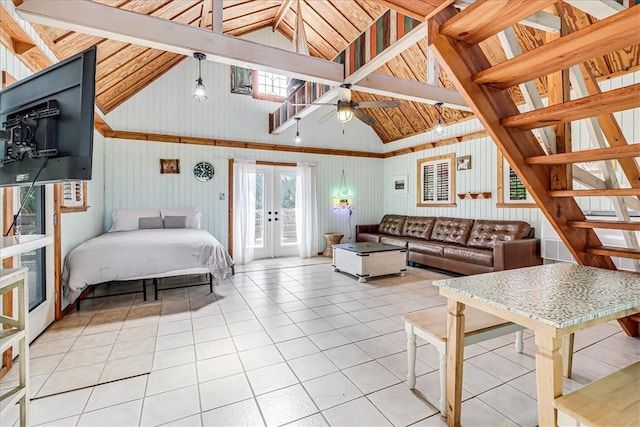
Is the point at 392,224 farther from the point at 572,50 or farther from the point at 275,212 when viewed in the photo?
the point at 572,50

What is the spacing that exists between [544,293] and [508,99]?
3.43ft

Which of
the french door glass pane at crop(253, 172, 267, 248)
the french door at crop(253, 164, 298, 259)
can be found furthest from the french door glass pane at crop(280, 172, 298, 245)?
the french door glass pane at crop(253, 172, 267, 248)

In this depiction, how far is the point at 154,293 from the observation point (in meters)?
4.14

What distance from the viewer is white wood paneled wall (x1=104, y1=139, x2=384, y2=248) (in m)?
5.60

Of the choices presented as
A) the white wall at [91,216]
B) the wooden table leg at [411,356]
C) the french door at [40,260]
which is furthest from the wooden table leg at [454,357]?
the french door at [40,260]

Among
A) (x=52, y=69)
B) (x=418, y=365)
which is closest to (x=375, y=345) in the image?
(x=418, y=365)

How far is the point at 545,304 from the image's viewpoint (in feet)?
4.11

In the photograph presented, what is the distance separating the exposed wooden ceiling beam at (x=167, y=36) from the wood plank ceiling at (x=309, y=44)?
1.49 ft

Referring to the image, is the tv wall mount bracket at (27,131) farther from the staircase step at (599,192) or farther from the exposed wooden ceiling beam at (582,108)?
the staircase step at (599,192)

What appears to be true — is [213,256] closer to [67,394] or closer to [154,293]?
[154,293]

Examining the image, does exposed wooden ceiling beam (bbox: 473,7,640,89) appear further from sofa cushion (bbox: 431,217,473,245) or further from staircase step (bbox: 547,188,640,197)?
sofa cushion (bbox: 431,217,473,245)

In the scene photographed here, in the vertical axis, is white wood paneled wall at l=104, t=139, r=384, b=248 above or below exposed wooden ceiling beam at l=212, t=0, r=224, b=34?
below

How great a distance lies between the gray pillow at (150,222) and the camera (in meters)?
5.27

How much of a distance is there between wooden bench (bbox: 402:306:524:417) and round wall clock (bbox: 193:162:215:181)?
17.5ft
